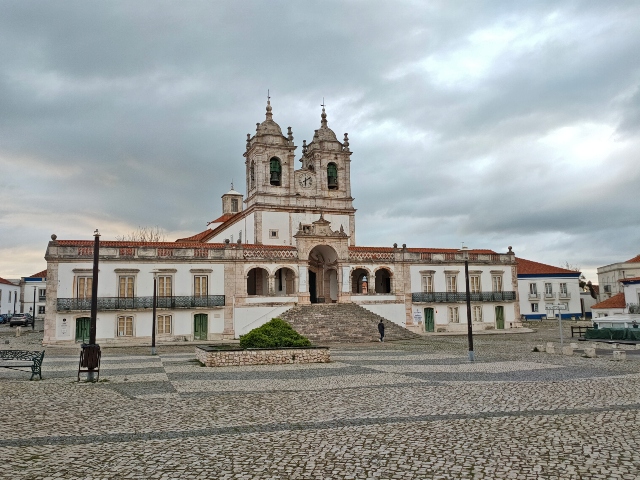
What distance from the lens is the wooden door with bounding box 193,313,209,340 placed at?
106 feet

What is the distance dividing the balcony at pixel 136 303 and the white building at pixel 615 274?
4370cm

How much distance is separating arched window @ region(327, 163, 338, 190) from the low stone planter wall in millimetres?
26149

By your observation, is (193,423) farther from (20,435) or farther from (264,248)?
(264,248)

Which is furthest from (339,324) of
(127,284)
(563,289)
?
(563,289)

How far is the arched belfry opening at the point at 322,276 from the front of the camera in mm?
38719

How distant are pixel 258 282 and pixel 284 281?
177 centimetres

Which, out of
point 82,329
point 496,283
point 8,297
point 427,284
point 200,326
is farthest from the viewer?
point 8,297

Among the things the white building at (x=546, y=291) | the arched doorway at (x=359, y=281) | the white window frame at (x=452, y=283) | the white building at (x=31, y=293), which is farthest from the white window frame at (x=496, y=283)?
the white building at (x=31, y=293)

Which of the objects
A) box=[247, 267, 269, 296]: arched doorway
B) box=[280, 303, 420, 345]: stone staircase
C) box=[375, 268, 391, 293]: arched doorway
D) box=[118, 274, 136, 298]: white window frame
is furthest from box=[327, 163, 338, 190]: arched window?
box=[118, 274, 136, 298]: white window frame

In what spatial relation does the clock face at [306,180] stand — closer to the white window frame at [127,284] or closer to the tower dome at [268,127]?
the tower dome at [268,127]

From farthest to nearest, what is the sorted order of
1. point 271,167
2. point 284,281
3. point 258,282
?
1. point 271,167
2. point 284,281
3. point 258,282

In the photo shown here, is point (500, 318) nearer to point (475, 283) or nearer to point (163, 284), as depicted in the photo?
point (475, 283)

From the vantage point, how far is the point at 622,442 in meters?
7.35

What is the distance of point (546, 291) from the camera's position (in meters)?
56.4
